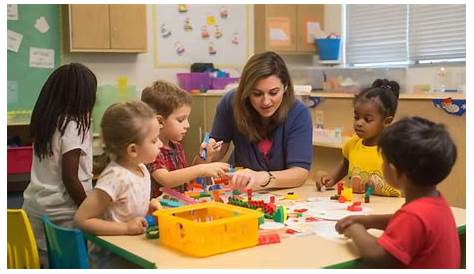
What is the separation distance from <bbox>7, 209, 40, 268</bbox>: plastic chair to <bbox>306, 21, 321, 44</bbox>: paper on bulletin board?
4.85 meters

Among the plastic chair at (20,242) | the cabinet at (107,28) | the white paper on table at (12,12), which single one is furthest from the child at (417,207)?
the white paper on table at (12,12)

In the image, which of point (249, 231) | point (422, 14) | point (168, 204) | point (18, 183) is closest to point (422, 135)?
point (249, 231)

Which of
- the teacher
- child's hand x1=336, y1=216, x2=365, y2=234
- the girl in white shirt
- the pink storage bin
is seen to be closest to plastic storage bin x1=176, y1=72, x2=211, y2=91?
the pink storage bin

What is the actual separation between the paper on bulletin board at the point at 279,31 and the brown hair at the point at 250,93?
11.6 feet

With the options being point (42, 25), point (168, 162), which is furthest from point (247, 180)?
point (42, 25)

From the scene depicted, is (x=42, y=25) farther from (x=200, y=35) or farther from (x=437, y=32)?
(x=437, y=32)

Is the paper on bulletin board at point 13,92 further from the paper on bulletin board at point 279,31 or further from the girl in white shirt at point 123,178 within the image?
the girl in white shirt at point 123,178

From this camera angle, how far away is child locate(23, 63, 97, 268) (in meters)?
1.99

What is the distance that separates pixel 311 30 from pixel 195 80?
1598mm

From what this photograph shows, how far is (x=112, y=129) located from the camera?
175 centimetres

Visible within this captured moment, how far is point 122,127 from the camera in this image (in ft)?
5.70

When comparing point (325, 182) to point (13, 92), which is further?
point (13, 92)

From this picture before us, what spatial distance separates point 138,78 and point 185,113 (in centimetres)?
315

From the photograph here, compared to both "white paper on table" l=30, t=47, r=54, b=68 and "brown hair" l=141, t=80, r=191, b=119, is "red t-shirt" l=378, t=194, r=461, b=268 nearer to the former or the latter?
"brown hair" l=141, t=80, r=191, b=119
